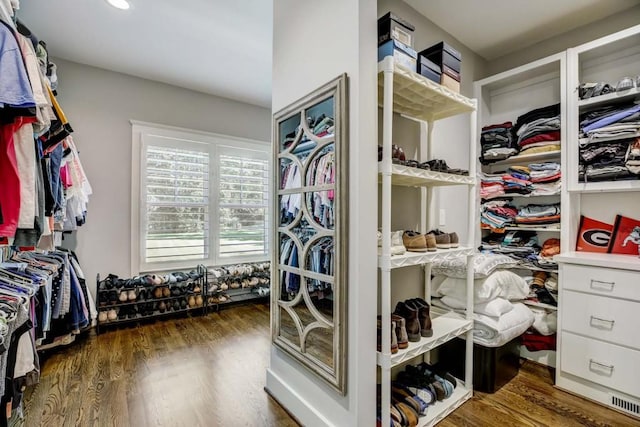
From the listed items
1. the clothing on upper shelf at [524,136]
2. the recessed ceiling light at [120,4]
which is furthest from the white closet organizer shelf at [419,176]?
the recessed ceiling light at [120,4]

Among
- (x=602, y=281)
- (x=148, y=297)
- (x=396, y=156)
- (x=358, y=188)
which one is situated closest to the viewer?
(x=358, y=188)

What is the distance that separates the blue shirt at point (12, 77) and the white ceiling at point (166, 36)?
1424 millimetres

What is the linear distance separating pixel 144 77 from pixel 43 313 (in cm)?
268

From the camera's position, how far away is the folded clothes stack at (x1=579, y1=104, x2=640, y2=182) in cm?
195

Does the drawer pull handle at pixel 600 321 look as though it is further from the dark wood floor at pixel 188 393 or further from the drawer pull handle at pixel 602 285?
the dark wood floor at pixel 188 393

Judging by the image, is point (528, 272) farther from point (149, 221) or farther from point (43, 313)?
point (149, 221)

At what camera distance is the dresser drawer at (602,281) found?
177 cm

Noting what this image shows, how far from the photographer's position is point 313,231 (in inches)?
65.1

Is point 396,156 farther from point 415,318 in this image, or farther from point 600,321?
point 600,321

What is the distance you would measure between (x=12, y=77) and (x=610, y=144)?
3254 mm

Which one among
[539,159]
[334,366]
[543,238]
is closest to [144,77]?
[334,366]

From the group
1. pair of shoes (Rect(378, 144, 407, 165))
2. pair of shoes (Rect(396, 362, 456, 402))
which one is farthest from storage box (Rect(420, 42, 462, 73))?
pair of shoes (Rect(396, 362, 456, 402))

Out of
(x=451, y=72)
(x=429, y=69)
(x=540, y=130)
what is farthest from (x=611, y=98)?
(x=429, y=69)

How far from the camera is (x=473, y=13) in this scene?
6.97 feet
